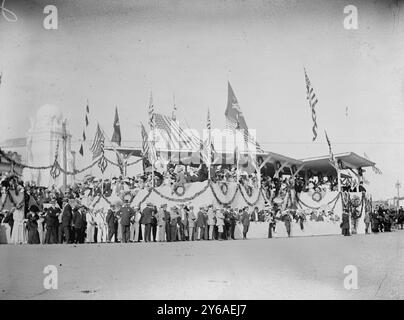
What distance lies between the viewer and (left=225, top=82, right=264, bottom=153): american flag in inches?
316

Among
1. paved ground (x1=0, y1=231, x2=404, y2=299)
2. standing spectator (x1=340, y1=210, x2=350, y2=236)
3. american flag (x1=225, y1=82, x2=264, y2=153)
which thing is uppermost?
american flag (x1=225, y1=82, x2=264, y2=153)

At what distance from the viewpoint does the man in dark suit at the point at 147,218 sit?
841 cm

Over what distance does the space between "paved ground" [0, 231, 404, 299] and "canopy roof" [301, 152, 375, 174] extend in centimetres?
139

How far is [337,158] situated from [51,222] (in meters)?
4.74

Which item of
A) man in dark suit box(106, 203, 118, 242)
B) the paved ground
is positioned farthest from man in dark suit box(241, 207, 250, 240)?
man in dark suit box(106, 203, 118, 242)

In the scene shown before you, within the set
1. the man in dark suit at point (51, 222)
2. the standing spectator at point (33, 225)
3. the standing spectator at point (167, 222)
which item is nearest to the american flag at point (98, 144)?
the man in dark suit at point (51, 222)

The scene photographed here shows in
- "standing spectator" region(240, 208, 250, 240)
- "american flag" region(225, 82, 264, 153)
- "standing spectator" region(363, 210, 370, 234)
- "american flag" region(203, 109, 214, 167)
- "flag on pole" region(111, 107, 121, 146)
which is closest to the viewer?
"flag on pole" region(111, 107, 121, 146)

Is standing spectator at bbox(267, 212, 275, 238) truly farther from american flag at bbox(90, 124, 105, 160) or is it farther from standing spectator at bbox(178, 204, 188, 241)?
american flag at bbox(90, 124, 105, 160)

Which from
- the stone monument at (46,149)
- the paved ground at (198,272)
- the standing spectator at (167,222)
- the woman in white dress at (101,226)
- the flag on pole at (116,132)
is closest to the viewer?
the paved ground at (198,272)

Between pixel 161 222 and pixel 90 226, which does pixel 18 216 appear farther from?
pixel 161 222

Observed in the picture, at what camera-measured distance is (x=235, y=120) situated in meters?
8.12

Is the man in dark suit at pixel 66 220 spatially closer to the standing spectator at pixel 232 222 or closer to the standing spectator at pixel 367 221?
the standing spectator at pixel 232 222

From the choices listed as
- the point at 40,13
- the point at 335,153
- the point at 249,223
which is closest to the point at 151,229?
the point at 249,223

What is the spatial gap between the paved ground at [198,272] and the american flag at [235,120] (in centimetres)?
168
